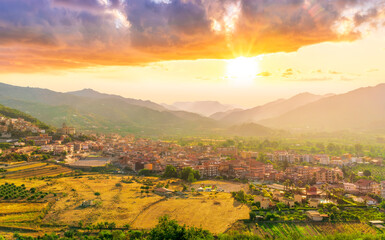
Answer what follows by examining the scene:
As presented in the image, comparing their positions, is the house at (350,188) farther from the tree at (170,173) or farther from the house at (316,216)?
the tree at (170,173)

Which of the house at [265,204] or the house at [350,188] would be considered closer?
the house at [265,204]

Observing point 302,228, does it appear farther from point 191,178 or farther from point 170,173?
point 170,173

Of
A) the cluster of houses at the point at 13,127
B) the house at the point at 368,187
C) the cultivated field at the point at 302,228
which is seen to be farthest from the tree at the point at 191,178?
the cluster of houses at the point at 13,127

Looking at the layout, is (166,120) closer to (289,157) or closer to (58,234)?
(289,157)

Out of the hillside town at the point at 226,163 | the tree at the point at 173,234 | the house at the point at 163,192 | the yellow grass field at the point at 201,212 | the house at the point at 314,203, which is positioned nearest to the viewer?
the tree at the point at 173,234

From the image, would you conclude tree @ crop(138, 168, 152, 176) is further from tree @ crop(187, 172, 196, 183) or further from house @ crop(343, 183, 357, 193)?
house @ crop(343, 183, 357, 193)

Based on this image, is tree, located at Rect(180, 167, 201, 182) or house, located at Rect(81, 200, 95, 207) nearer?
house, located at Rect(81, 200, 95, 207)

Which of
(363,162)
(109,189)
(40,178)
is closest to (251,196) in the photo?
(109,189)

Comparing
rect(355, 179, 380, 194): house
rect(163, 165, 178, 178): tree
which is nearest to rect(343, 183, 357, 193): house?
rect(355, 179, 380, 194): house

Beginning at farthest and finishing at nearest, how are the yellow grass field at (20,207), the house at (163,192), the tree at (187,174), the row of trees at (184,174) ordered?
the tree at (187,174) → the row of trees at (184,174) → the house at (163,192) → the yellow grass field at (20,207)

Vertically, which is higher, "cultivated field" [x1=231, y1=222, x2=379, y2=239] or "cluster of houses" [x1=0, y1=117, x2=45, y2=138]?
"cluster of houses" [x1=0, y1=117, x2=45, y2=138]

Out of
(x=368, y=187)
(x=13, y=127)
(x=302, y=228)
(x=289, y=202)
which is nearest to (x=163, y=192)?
(x=289, y=202)
